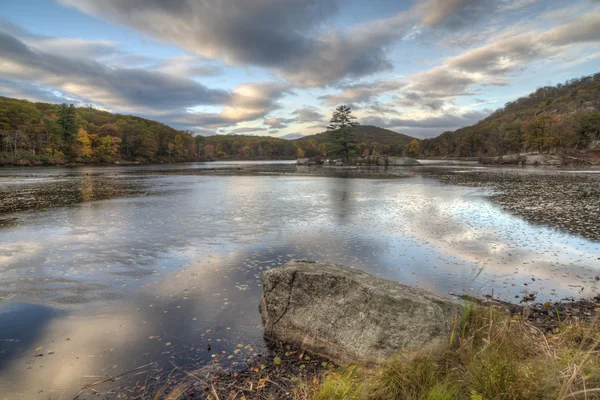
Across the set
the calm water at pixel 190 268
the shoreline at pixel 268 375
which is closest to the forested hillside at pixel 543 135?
the calm water at pixel 190 268

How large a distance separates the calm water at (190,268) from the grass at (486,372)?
2.51m

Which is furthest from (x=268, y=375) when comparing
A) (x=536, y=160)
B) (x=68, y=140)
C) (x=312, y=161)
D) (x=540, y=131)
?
(x=68, y=140)

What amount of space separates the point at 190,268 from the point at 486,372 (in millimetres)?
8324

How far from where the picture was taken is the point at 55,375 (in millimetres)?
4984

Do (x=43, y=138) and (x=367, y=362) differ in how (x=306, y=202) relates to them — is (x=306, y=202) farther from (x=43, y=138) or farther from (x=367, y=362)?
(x=43, y=138)

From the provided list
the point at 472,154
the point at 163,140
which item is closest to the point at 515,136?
the point at 472,154

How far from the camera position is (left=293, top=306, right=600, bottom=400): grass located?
3.33 meters

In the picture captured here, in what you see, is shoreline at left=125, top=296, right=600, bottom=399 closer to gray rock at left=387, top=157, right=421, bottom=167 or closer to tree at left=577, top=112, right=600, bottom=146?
gray rock at left=387, top=157, right=421, bottom=167

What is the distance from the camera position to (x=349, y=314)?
5668 millimetres

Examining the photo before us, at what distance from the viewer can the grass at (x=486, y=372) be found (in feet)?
10.9

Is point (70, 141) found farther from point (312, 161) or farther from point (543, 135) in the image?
point (543, 135)

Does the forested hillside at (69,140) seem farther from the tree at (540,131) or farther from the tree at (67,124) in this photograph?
the tree at (540,131)

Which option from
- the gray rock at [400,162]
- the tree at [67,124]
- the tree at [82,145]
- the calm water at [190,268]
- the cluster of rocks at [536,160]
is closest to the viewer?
the calm water at [190,268]

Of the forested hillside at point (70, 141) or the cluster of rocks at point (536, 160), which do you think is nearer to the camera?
the cluster of rocks at point (536, 160)
